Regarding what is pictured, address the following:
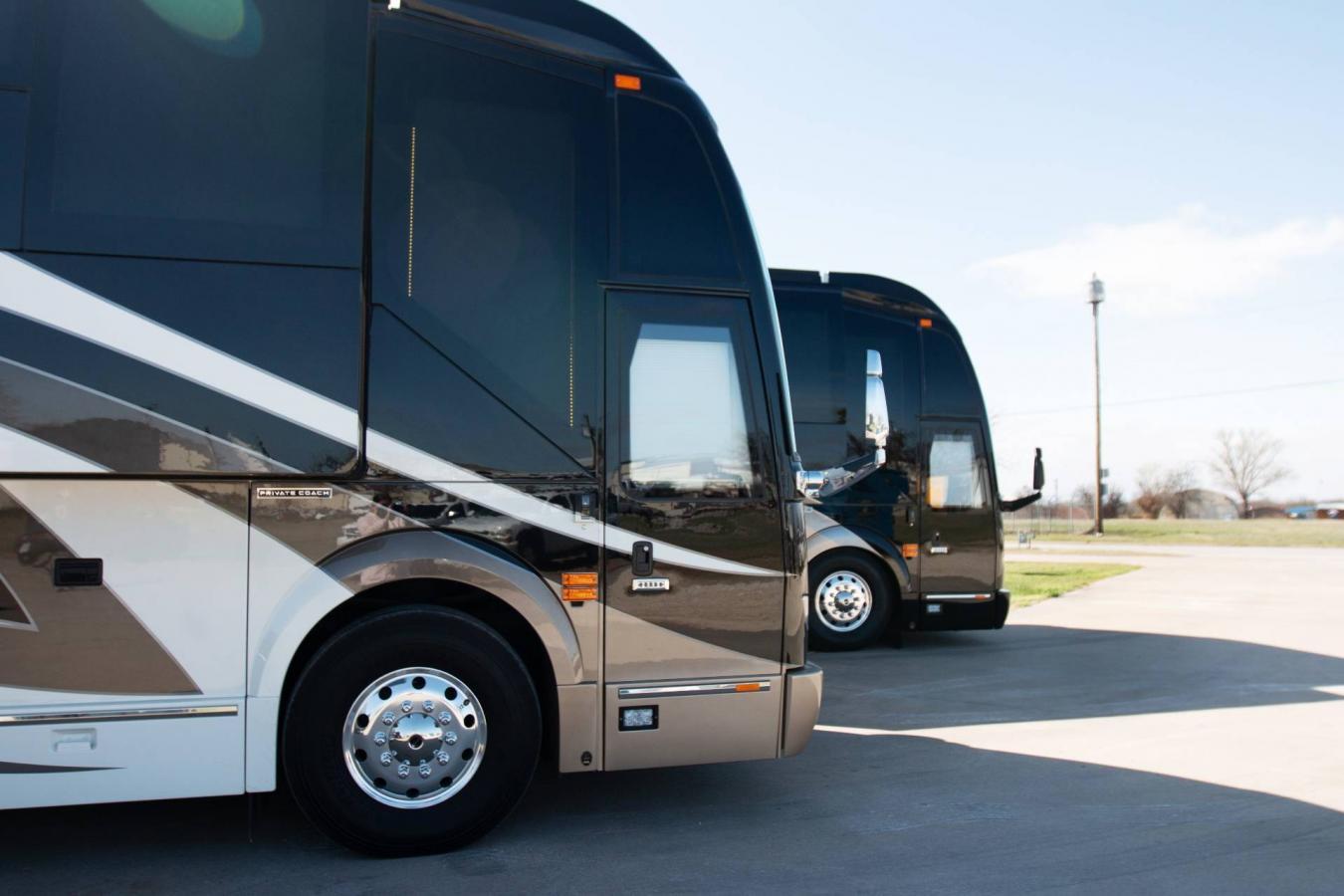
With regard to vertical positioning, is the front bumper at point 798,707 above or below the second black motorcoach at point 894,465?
below

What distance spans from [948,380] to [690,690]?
7.51m

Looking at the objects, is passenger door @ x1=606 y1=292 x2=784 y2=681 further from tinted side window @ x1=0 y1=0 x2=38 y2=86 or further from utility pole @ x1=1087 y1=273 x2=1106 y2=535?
utility pole @ x1=1087 y1=273 x2=1106 y2=535

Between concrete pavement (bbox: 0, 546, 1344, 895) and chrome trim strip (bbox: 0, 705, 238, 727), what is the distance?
2.28ft

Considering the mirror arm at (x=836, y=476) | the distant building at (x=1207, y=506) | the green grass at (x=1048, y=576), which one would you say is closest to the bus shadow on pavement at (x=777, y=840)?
the mirror arm at (x=836, y=476)

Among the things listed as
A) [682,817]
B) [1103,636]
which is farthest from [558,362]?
[1103,636]

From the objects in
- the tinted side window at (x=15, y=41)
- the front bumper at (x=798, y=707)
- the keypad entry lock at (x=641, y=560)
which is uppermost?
the tinted side window at (x=15, y=41)

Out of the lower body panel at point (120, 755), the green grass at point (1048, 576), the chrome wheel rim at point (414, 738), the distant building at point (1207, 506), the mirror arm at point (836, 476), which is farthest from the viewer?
the distant building at point (1207, 506)

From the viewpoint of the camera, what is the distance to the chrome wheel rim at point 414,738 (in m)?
4.43

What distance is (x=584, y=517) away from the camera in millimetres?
4723

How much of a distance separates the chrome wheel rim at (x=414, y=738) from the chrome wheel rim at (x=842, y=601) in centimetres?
676

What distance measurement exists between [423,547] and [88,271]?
1763mm

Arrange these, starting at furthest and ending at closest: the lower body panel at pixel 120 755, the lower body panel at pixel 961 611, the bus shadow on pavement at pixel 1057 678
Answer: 1. the lower body panel at pixel 961 611
2. the bus shadow on pavement at pixel 1057 678
3. the lower body panel at pixel 120 755

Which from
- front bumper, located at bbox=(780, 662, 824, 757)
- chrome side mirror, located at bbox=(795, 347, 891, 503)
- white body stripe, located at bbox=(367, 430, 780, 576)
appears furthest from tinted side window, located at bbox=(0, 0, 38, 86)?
front bumper, located at bbox=(780, 662, 824, 757)

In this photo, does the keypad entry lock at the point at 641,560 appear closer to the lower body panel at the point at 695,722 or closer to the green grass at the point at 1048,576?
the lower body panel at the point at 695,722
